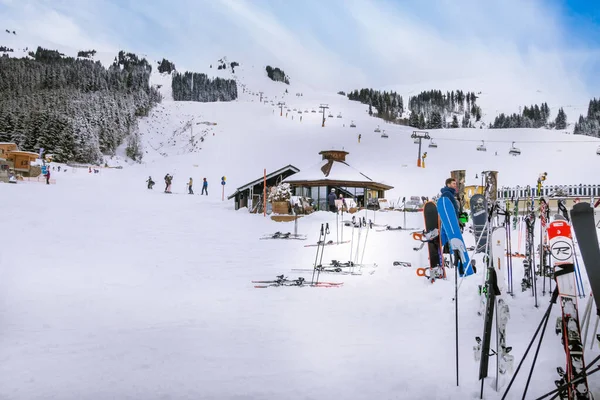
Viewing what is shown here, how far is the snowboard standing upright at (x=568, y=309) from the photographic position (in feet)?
12.1

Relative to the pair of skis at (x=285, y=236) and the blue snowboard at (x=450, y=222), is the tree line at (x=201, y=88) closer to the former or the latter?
the pair of skis at (x=285, y=236)

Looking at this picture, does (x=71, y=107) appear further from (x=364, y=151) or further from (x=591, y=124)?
(x=591, y=124)

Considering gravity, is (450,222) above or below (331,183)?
below

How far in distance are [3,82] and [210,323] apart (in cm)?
11230

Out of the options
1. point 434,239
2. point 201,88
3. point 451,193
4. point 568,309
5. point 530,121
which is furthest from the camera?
point 201,88

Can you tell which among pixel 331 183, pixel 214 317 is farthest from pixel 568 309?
pixel 331 183

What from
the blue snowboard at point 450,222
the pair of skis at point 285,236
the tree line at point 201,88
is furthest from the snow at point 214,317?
the tree line at point 201,88

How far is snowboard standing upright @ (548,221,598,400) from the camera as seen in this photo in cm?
370

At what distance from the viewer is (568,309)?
12.9 ft

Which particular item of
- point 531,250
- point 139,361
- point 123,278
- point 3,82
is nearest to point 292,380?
point 139,361

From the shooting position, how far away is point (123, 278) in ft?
35.0

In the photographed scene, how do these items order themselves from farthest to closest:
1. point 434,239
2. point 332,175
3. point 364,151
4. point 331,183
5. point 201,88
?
point 201,88, point 364,151, point 332,175, point 331,183, point 434,239

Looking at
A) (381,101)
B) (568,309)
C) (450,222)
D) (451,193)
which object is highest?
(381,101)

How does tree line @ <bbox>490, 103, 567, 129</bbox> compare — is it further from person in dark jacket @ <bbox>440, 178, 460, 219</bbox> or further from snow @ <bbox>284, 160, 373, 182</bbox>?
person in dark jacket @ <bbox>440, 178, 460, 219</bbox>
